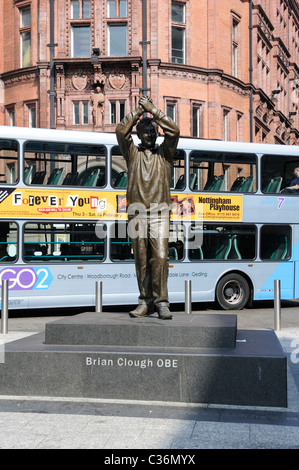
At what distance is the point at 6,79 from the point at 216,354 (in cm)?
3136

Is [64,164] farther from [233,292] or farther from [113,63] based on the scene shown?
[113,63]

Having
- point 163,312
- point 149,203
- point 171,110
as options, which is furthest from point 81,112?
point 163,312

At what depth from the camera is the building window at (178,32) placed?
3481cm

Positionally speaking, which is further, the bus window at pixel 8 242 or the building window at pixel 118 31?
the building window at pixel 118 31

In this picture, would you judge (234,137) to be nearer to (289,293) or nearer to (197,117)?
(197,117)

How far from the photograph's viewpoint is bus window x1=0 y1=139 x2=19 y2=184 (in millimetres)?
14453

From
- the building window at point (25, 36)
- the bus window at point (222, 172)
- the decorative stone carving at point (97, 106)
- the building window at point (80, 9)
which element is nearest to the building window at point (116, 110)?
the decorative stone carving at point (97, 106)

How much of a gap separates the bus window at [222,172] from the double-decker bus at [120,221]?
3 centimetres

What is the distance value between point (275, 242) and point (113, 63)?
743 inches

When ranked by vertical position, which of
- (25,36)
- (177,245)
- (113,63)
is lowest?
(177,245)

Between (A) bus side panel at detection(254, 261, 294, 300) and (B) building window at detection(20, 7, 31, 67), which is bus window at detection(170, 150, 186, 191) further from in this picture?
(B) building window at detection(20, 7, 31, 67)

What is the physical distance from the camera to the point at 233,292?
55.0 feet

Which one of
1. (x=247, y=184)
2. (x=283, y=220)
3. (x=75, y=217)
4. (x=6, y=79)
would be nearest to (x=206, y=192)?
(x=247, y=184)

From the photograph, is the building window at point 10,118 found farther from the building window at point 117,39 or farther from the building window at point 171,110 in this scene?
the building window at point 171,110
